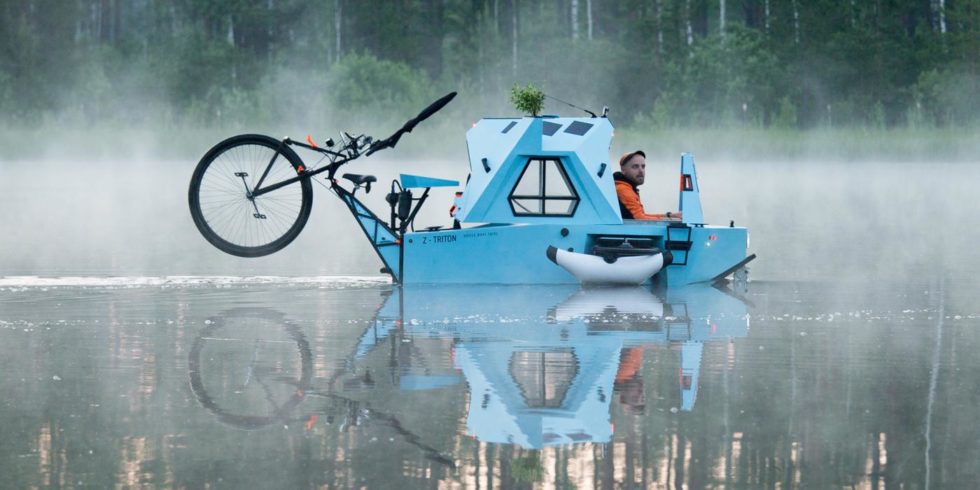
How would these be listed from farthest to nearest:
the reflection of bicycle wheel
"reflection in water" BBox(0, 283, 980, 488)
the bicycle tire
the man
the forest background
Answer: the forest background < the man < the bicycle tire < the reflection of bicycle wheel < "reflection in water" BBox(0, 283, 980, 488)

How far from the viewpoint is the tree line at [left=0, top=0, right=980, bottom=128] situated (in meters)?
67.8

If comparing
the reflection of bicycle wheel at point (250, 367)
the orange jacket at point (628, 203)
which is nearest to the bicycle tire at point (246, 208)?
the reflection of bicycle wheel at point (250, 367)

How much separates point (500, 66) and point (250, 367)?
6605 centimetres

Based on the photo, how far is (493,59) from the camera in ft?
251

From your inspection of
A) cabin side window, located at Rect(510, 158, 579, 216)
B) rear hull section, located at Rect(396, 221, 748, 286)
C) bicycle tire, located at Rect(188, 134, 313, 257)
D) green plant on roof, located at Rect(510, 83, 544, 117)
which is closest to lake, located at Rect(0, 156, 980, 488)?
rear hull section, located at Rect(396, 221, 748, 286)

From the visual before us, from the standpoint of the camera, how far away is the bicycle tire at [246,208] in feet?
50.4

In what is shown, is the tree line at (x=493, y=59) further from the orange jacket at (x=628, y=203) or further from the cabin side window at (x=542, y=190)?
the cabin side window at (x=542, y=190)

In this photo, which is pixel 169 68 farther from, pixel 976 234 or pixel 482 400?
pixel 482 400

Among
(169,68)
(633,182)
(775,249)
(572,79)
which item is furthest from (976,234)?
(169,68)

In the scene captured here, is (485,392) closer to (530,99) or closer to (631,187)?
(530,99)

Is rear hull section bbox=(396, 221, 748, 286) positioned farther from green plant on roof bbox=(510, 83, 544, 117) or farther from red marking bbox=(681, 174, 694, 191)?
green plant on roof bbox=(510, 83, 544, 117)

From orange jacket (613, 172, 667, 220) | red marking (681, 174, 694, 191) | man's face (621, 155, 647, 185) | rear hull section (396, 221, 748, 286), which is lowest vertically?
rear hull section (396, 221, 748, 286)

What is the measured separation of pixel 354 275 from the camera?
57.1 feet

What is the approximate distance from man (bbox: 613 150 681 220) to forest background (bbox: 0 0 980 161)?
40784 mm
